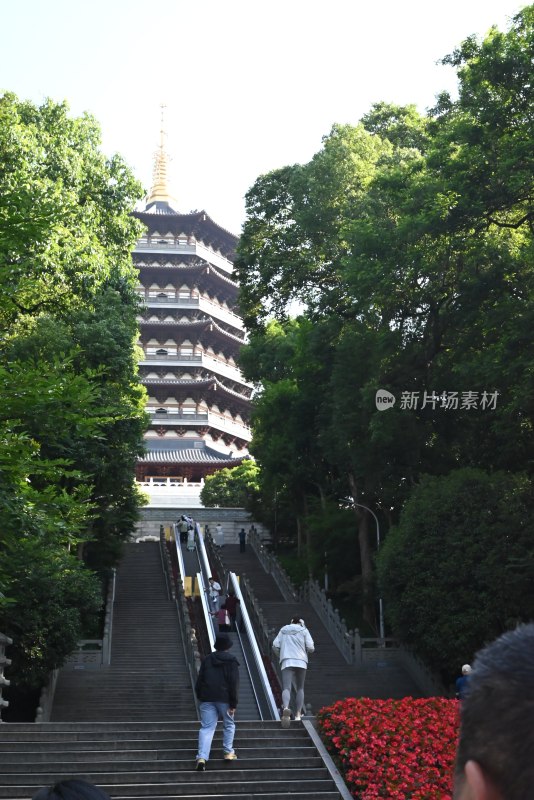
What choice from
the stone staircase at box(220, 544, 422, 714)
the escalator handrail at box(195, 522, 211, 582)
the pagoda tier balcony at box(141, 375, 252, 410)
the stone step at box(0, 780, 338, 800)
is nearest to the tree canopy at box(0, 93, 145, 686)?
the stone step at box(0, 780, 338, 800)

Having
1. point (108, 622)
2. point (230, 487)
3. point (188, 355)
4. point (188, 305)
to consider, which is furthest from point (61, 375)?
point (188, 305)

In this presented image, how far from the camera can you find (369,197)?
90.4ft

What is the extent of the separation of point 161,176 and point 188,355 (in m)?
15.8

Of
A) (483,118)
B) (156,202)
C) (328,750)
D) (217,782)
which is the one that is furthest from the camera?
(156,202)

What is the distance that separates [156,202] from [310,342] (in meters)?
38.9

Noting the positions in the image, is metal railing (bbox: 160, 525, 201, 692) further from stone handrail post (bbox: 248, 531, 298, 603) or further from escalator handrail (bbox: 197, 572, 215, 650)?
stone handrail post (bbox: 248, 531, 298, 603)

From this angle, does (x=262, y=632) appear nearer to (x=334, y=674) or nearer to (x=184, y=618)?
(x=334, y=674)

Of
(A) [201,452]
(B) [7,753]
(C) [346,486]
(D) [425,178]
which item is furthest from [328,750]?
(A) [201,452]

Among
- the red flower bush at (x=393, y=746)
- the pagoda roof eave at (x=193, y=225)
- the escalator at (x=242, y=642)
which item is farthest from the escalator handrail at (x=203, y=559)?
the pagoda roof eave at (x=193, y=225)

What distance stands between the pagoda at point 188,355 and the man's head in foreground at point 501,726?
1968 inches

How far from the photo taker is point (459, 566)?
2102 cm

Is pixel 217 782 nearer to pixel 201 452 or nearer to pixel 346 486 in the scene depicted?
pixel 346 486

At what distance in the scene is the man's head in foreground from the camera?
52.9 inches

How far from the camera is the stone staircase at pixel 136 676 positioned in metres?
20.4
